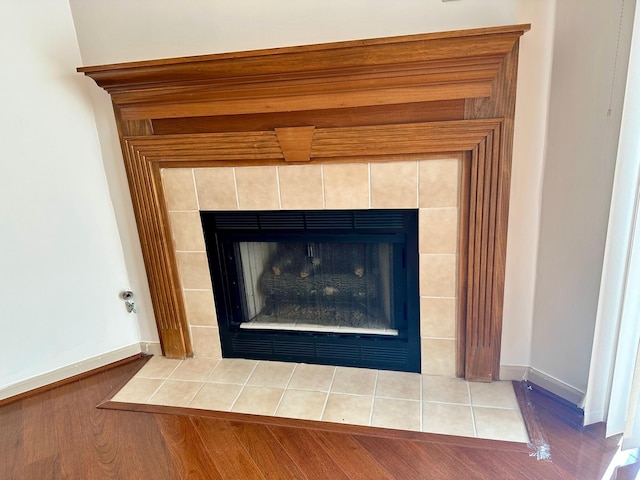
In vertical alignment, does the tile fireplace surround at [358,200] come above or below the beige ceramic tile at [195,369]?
above

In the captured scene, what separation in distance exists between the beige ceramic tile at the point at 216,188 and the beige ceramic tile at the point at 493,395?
132 centimetres

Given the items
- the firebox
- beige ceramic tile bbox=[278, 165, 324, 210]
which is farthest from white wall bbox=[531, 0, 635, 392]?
beige ceramic tile bbox=[278, 165, 324, 210]

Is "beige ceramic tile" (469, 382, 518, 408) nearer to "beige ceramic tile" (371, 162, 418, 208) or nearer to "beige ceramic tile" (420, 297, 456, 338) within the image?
"beige ceramic tile" (420, 297, 456, 338)

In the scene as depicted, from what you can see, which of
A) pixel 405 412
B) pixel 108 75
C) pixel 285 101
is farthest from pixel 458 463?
pixel 108 75

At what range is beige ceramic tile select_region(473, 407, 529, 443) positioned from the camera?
5.00 feet

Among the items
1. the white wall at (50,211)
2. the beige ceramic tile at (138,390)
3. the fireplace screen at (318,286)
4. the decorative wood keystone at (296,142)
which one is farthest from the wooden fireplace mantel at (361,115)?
the beige ceramic tile at (138,390)

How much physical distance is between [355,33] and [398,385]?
147 centimetres

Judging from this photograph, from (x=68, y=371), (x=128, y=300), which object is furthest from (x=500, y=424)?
(x=68, y=371)

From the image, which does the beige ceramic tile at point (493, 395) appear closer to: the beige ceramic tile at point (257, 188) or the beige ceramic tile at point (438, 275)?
the beige ceramic tile at point (438, 275)

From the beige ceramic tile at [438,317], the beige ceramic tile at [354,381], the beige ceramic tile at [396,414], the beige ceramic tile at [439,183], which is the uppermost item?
the beige ceramic tile at [439,183]

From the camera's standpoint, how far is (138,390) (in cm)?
194

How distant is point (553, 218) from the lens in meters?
1.58

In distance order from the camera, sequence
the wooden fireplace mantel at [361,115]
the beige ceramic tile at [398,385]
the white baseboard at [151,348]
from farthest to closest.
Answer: the white baseboard at [151,348], the beige ceramic tile at [398,385], the wooden fireplace mantel at [361,115]

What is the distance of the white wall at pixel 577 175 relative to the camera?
1.32 m
